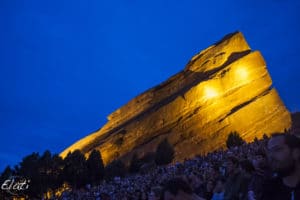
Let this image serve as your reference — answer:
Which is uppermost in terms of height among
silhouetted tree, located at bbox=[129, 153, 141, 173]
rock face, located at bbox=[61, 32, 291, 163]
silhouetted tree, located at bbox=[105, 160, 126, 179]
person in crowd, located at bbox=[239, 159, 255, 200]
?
rock face, located at bbox=[61, 32, 291, 163]

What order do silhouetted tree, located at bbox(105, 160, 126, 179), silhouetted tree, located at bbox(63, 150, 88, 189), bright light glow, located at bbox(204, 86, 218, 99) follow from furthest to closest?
1. bright light glow, located at bbox(204, 86, 218, 99)
2. silhouetted tree, located at bbox(63, 150, 88, 189)
3. silhouetted tree, located at bbox(105, 160, 126, 179)

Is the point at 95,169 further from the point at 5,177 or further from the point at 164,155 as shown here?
the point at 5,177

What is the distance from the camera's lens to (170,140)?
181 ft

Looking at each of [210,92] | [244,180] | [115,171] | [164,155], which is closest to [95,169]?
[115,171]

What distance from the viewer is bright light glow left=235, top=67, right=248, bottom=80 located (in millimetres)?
57406

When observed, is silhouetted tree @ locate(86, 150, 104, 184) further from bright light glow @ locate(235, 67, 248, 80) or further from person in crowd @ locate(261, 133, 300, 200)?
person in crowd @ locate(261, 133, 300, 200)

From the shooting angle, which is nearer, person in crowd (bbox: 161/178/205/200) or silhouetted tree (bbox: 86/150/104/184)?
person in crowd (bbox: 161/178/205/200)

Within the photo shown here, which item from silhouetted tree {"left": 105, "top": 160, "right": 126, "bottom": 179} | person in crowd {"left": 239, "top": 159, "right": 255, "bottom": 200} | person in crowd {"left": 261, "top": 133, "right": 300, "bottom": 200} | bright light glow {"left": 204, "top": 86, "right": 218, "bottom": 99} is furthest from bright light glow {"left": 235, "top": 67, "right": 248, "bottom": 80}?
person in crowd {"left": 261, "top": 133, "right": 300, "bottom": 200}

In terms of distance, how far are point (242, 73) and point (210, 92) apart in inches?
205

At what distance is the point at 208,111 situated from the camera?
55.9 metres

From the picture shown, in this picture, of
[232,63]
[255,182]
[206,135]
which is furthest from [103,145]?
[255,182]

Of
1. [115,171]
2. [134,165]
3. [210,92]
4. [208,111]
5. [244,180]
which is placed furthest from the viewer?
[210,92]

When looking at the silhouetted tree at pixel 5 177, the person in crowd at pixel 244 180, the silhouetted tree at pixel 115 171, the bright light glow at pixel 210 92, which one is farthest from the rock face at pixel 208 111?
the person in crowd at pixel 244 180

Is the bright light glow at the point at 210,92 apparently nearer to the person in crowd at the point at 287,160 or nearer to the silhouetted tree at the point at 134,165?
the silhouetted tree at the point at 134,165
